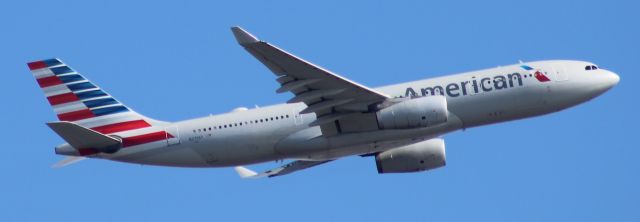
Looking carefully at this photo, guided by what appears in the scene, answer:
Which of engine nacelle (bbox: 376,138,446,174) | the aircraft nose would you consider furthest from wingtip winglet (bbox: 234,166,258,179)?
the aircraft nose

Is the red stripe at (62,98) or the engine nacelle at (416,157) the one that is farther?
the engine nacelle at (416,157)

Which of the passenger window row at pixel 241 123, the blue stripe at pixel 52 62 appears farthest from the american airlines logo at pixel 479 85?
the blue stripe at pixel 52 62

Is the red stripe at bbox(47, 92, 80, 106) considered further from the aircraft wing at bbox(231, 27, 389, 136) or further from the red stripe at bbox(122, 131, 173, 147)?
the aircraft wing at bbox(231, 27, 389, 136)

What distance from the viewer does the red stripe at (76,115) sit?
58781 millimetres

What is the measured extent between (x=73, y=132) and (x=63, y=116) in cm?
464

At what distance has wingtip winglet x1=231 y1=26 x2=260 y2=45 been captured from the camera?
47875 millimetres

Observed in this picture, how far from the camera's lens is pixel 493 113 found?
55688 millimetres

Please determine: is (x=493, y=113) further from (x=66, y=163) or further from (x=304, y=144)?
(x=66, y=163)

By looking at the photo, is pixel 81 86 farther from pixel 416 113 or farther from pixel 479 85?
pixel 479 85

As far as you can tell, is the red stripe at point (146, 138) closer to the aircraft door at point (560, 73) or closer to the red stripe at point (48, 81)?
the red stripe at point (48, 81)

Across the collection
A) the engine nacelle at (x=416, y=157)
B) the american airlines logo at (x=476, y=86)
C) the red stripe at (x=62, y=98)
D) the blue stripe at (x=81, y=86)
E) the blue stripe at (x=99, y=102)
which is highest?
the blue stripe at (x=81, y=86)

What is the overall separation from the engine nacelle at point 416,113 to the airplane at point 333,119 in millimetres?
45

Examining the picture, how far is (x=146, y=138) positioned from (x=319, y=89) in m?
9.27

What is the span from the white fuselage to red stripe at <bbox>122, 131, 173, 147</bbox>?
0.83 feet
